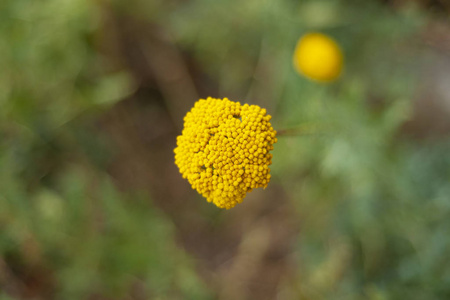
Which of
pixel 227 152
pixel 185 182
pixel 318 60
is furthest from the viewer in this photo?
pixel 185 182

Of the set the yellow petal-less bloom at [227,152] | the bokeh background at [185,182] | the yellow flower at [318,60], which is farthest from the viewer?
the bokeh background at [185,182]

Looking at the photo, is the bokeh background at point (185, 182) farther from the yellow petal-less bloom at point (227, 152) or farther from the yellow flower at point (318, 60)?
the yellow petal-less bloom at point (227, 152)

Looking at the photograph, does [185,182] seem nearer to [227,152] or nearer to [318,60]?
[318,60]

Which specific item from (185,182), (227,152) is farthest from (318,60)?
(185,182)

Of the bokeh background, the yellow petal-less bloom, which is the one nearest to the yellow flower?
the bokeh background

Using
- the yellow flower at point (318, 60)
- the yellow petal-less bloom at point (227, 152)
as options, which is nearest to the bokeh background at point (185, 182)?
the yellow flower at point (318, 60)
